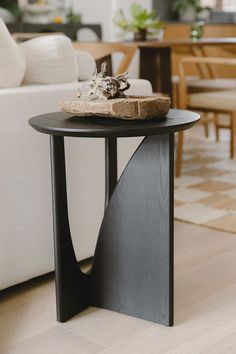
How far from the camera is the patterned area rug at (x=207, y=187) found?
305 centimetres

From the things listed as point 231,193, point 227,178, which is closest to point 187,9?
point 227,178

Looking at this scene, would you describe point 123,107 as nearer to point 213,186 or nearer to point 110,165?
point 110,165

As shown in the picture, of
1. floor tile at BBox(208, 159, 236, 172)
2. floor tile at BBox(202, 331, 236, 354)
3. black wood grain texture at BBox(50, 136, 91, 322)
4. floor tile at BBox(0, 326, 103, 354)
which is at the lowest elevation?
floor tile at BBox(208, 159, 236, 172)

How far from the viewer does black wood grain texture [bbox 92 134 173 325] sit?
1838 mm

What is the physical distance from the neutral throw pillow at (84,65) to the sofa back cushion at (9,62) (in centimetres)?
37

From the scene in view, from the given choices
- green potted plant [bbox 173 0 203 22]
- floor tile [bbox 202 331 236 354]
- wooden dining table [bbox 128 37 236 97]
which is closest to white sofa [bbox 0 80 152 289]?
floor tile [bbox 202 331 236 354]

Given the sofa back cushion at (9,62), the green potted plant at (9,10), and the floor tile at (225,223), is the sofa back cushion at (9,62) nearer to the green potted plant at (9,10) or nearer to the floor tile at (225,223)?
the floor tile at (225,223)

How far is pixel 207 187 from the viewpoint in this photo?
3629 millimetres

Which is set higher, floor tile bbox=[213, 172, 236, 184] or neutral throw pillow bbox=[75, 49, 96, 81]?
neutral throw pillow bbox=[75, 49, 96, 81]

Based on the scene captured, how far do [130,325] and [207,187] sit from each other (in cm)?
183

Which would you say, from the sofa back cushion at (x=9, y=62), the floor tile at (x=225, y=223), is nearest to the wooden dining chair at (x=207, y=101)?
the floor tile at (x=225, y=223)

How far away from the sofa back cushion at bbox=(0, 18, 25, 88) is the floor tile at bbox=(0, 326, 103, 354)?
881 mm

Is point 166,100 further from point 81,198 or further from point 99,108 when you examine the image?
point 81,198

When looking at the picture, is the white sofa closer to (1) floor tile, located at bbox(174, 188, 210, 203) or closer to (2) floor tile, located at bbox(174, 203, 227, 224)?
(2) floor tile, located at bbox(174, 203, 227, 224)
